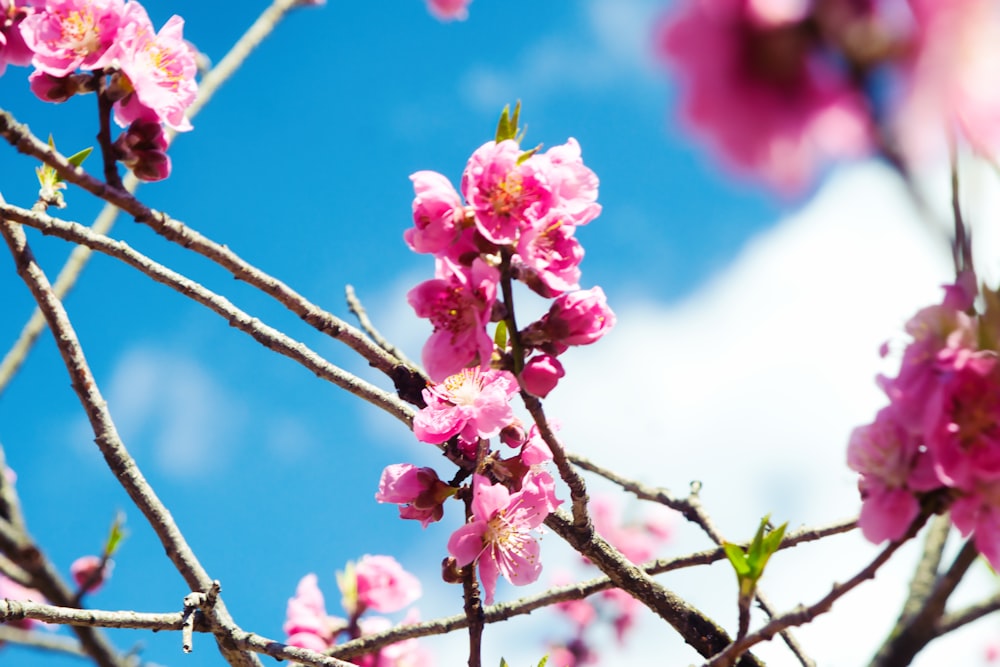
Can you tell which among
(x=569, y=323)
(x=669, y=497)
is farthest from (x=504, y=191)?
(x=669, y=497)

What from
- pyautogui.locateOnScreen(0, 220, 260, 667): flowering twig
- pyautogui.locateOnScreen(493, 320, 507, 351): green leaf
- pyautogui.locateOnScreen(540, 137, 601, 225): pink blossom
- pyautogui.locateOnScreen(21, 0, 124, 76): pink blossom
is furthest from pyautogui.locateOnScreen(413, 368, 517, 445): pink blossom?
pyautogui.locateOnScreen(21, 0, 124, 76): pink blossom

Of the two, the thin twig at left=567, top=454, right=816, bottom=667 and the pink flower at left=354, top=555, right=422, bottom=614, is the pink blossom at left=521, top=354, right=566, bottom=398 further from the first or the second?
the pink flower at left=354, top=555, right=422, bottom=614

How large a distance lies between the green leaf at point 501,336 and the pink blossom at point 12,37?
1.12m

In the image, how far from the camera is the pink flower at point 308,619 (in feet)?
8.13

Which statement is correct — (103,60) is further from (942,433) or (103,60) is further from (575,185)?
(942,433)

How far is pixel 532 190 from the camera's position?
1355 millimetres

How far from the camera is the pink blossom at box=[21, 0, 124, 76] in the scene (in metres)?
1.67

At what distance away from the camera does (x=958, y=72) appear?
0.70 m

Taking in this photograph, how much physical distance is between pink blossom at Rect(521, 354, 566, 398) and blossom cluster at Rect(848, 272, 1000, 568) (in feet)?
1.42

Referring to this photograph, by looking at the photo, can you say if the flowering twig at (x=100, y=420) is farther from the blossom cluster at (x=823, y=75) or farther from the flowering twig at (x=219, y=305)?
the blossom cluster at (x=823, y=75)

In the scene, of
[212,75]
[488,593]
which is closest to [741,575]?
[488,593]

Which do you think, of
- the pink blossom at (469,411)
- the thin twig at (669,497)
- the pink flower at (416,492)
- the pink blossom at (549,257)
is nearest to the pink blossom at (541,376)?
the pink blossom at (549,257)

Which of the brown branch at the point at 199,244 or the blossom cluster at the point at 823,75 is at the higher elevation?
the brown branch at the point at 199,244

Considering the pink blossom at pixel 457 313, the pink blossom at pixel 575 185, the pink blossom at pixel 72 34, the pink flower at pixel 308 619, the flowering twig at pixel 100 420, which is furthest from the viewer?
the pink flower at pixel 308 619
